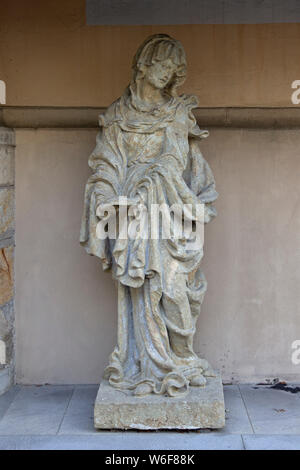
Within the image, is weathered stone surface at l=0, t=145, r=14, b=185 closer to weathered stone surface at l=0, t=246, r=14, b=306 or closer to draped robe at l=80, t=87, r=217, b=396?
weathered stone surface at l=0, t=246, r=14, b=306

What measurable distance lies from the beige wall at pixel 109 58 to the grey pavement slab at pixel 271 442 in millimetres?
2258

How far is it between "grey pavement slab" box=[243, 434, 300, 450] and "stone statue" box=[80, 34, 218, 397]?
1.55ft

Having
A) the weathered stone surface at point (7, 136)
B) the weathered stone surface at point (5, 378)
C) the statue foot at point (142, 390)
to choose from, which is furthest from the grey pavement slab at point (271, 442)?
the weathered stone surface at point (7, 136)

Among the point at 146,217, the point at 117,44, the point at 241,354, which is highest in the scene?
the point at 117,44

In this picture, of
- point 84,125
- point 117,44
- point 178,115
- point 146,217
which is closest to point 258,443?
point 146,217

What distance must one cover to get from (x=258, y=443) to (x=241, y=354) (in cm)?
122

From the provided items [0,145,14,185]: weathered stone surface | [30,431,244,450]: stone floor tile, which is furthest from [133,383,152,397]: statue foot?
[0,145,14,185]: weathered stone surface

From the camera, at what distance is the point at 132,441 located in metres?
4.87

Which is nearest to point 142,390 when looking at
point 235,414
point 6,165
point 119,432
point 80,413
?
point 119,432

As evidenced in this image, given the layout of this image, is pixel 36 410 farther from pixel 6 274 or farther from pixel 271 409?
pixel 271 409

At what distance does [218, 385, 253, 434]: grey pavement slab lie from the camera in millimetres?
5055

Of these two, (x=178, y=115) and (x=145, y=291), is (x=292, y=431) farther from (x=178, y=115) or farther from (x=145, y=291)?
(x=178, y=115)
